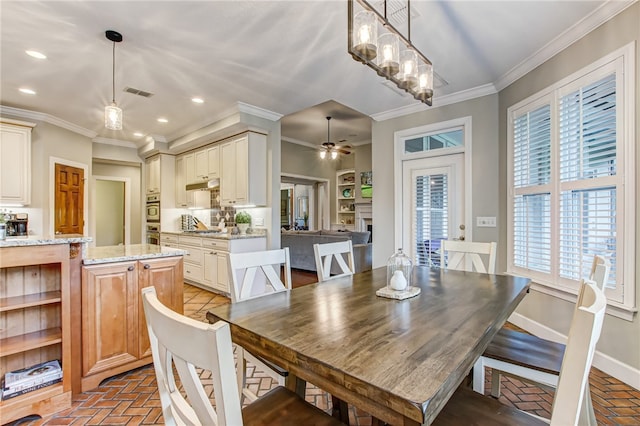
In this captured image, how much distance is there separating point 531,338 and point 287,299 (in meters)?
1.34

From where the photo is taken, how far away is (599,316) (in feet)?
2.28

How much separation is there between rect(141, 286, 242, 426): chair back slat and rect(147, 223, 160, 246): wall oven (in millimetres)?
5984

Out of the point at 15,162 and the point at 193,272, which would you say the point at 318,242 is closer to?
the point at 193,272

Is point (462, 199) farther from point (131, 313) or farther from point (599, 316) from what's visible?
point (131, 313)

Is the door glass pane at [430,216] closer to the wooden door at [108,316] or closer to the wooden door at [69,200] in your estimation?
the wooden door at [108,316]

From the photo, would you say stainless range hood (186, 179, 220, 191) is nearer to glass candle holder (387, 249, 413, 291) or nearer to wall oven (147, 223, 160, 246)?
wall oven (147, 223, 160, 246)

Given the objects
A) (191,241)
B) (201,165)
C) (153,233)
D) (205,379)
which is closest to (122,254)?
(205,379)

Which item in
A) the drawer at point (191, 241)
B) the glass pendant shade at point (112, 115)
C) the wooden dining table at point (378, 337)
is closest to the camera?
the wooden dining table at point (378, 337)

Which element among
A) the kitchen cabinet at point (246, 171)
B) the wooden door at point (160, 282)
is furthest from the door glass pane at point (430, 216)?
the wooden door at point (160, 282)

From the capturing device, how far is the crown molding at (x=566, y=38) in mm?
2212

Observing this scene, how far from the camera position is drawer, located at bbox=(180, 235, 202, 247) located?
4934 mm

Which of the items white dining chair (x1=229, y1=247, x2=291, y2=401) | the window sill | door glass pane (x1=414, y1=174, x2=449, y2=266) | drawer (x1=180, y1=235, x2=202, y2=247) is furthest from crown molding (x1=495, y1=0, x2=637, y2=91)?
drawer (x1=180, y1=235, x2=202, y2=247)

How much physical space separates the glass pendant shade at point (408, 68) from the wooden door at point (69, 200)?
5.68 m

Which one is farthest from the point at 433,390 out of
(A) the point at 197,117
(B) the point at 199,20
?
(A) the point at 197,117
